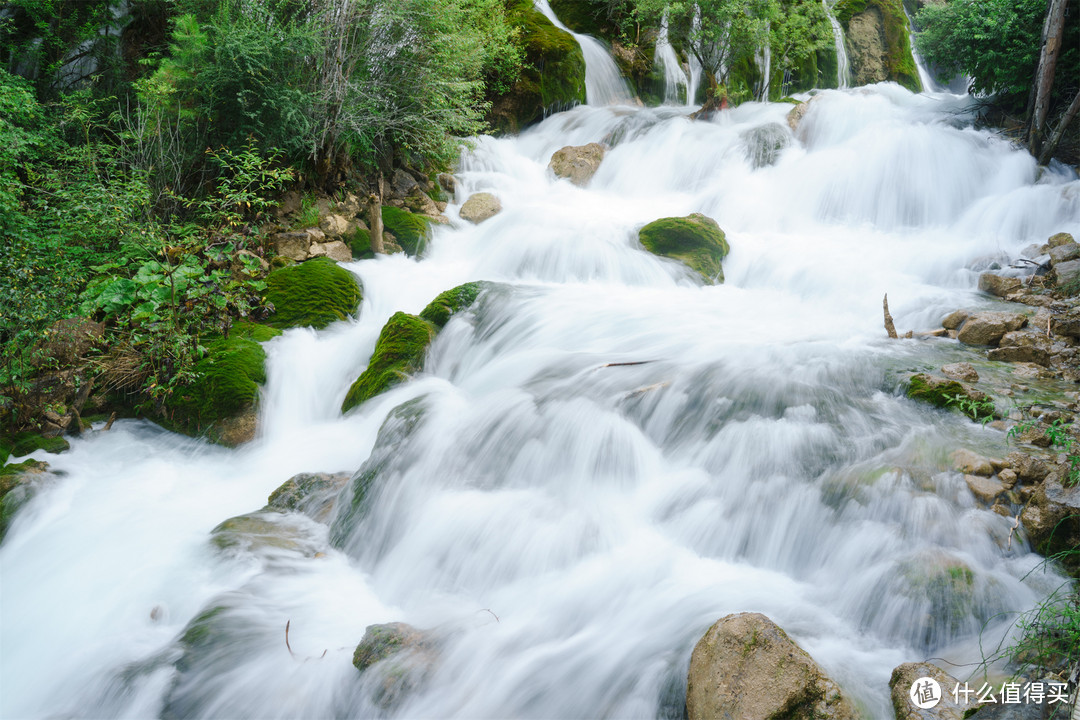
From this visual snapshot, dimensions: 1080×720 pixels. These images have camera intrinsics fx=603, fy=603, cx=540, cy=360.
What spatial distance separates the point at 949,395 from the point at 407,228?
7533 millimetres

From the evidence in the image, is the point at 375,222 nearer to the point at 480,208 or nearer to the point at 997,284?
the point at 480,208

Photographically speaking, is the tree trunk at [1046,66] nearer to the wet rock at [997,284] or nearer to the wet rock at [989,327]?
the wet rock at [997,284]

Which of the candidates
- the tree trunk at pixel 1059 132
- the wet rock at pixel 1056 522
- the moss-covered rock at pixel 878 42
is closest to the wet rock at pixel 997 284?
the tree trunk at pixel 1059 132

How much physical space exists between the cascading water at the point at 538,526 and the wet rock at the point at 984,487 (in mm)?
46

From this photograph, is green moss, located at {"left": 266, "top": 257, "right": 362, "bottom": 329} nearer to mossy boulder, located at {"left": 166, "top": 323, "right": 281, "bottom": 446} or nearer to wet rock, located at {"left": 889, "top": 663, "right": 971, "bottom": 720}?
A: mossy boulder, located at {"left": 166, "top": 323, "right": 281, "bottom": 446}

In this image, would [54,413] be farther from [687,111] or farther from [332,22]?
[687,111]

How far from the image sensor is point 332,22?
8.09 metres

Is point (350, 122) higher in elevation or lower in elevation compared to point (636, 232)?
higher

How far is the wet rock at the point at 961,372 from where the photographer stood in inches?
196

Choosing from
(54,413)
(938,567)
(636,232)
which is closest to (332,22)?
(636,232)

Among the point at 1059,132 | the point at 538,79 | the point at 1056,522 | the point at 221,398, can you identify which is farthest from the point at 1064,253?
the point at 538,79

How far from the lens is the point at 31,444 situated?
5004 millimetres

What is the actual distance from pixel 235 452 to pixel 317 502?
1435mm

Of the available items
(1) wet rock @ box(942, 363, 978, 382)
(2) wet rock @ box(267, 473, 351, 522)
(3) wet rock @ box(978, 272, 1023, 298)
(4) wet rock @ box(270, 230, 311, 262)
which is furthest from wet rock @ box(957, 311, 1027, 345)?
(4) wet rock @ box(270, 230, 311, 262)
